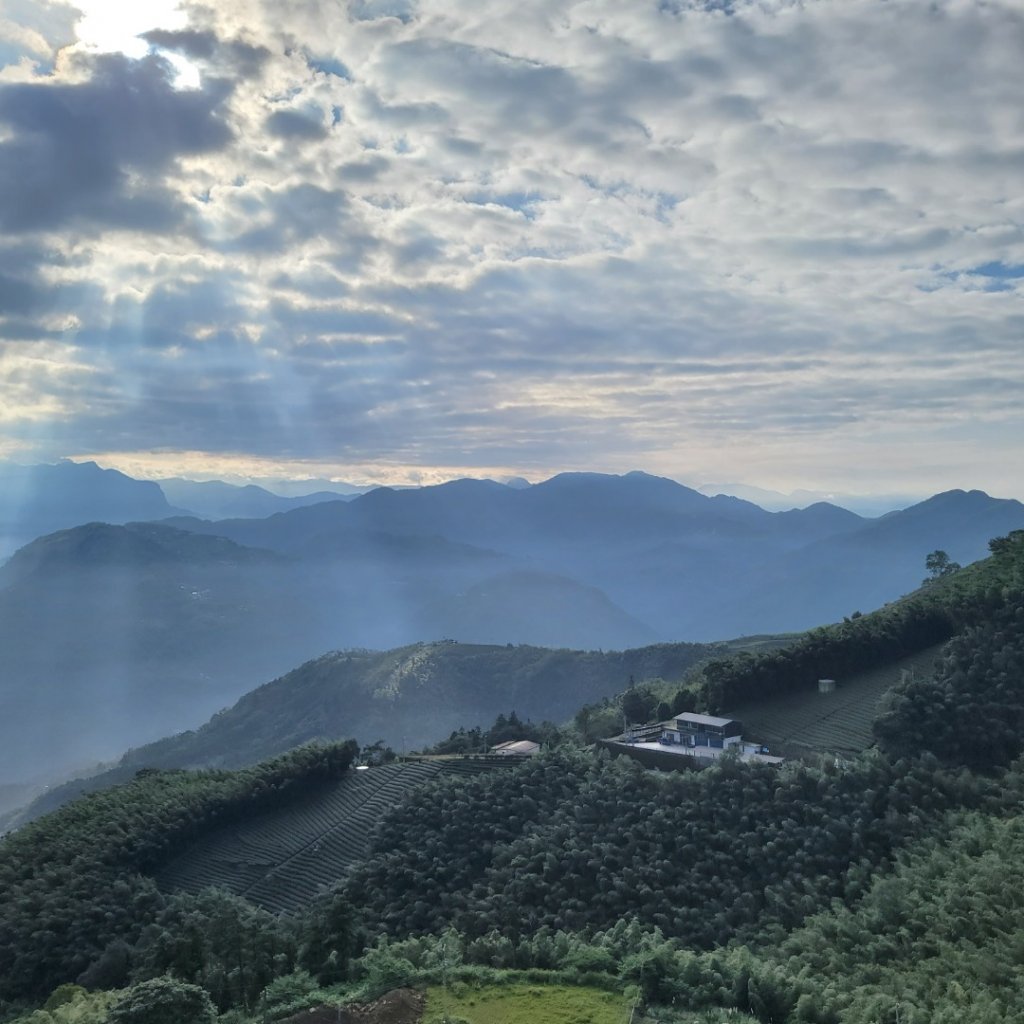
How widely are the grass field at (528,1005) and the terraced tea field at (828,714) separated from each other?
17476mm

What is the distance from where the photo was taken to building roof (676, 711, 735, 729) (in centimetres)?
3766

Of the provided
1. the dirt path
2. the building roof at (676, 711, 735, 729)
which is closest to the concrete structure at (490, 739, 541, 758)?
the building roof at (676, 711, 735, 729)

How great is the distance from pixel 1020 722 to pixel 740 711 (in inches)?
498

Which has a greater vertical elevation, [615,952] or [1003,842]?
[1003,842]

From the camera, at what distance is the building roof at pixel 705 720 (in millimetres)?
37656

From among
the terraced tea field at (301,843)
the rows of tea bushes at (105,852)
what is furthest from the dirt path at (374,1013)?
the rows of tea bushes at (105,852)

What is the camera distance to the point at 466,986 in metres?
19.1

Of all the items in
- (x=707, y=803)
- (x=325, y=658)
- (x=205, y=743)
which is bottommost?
(x=205, y=743)

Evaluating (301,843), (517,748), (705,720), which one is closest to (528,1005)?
(705,720)

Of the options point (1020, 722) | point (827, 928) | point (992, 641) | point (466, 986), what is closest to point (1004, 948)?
point (827, 928)

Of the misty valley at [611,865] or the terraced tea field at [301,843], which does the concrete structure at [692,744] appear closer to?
the misty valley at [611,865]

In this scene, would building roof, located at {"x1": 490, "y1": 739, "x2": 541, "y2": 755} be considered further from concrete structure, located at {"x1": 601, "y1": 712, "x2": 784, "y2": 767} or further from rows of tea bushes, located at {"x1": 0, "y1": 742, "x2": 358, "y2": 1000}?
rows of tea bushes, located at {"x1": 0, "y1": 742, "x2": 358, "y2": 1000}

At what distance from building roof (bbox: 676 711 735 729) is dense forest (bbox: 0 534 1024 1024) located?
9.80 feet

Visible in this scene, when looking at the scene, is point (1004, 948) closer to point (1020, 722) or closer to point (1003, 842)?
point (1003, 842)
